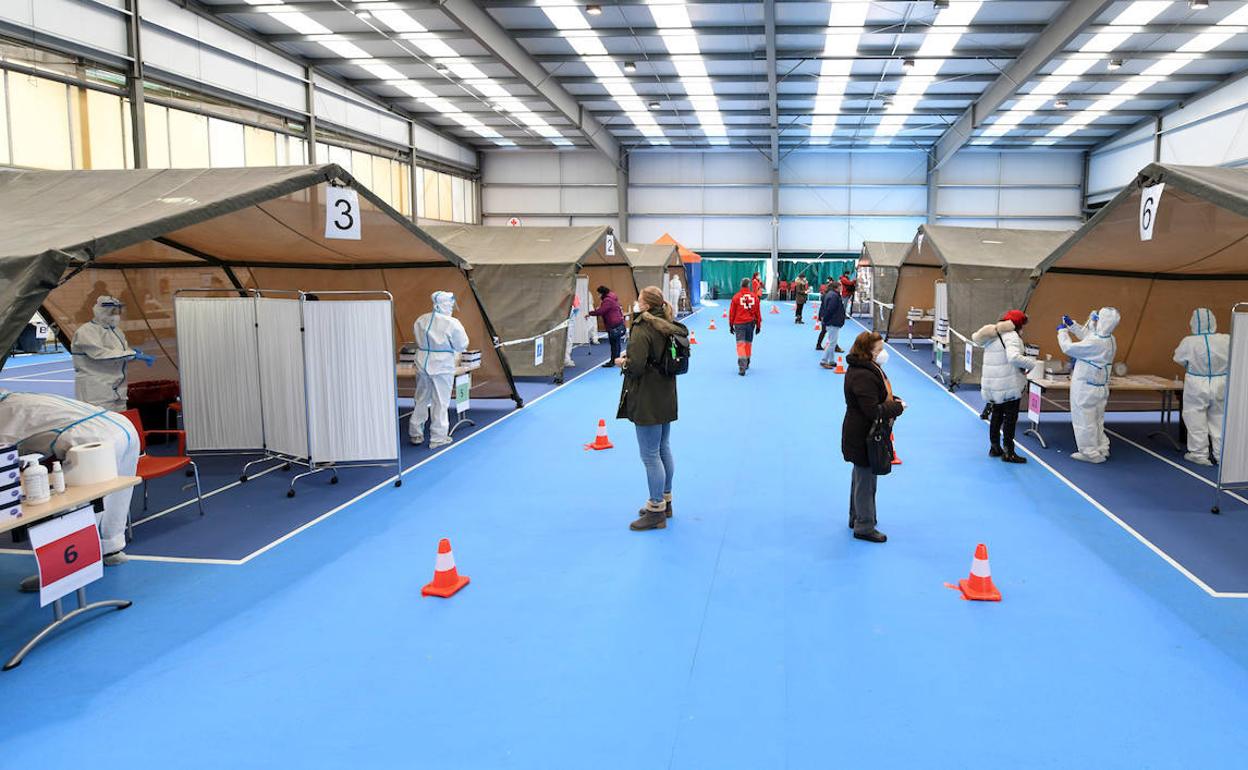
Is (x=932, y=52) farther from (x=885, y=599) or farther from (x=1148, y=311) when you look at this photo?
(x=885, y=599)

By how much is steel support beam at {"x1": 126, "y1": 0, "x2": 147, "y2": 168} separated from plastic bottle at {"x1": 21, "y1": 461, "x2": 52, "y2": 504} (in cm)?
1402

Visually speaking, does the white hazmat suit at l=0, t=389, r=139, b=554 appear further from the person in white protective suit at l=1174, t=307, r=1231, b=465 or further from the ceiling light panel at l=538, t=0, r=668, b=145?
the ceiling light panel at l=538, t=0, r=668, b=145

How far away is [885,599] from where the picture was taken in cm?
490

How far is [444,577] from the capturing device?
504 centimetres

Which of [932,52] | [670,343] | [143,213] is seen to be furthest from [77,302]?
[932,52]

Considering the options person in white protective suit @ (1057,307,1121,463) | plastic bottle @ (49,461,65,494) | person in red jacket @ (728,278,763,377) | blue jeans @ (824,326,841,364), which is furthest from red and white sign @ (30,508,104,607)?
blue jeans @ (824,326,841,364)

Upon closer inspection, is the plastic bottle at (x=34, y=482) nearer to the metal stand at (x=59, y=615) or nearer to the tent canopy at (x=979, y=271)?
the metal stand at (x=59, y=615)

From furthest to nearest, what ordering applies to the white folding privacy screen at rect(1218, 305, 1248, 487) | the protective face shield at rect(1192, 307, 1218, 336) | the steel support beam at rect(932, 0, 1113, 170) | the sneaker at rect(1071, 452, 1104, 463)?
1. the steel support beam at rect(932, 0, 1113, 170)
2. the sneaker at rect(1071, 452, 1104, 463)
3. the protective face shield at rect(1192, 307, 1218, 336)
4. the white folding privacy screen at rect(1218, 305, 1248, 487)

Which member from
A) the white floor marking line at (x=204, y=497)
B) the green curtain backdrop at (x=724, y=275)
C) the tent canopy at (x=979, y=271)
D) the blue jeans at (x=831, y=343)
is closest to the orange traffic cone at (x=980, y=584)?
the white floor marking line at (x=204, y=497)

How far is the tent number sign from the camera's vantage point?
20.6ft

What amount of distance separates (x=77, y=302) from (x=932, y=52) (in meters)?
20.1

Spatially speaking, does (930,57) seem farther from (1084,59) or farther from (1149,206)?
(1149,206)

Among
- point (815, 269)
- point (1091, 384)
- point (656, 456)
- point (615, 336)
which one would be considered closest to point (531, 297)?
point (615, 336)

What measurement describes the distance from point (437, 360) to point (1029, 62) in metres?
18.3
